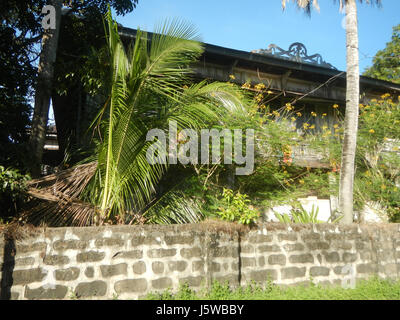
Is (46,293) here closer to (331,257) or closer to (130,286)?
(130,286)

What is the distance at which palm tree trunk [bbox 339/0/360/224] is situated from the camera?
5.35m

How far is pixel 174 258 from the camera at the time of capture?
365cm

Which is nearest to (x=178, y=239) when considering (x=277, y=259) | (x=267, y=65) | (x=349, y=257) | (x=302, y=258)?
(x=277, y=259)

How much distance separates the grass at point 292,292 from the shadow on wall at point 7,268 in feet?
4.92

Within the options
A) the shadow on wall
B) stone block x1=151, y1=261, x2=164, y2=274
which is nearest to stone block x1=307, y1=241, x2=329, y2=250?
stone block x1=151, y1=261, x2=164, y2=274

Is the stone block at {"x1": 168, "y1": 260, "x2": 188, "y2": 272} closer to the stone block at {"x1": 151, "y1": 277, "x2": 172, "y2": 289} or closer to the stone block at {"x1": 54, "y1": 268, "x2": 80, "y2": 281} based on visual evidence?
the stone block at {"x1": 151, "y1": 277, "x2": 172, "y2": 289}

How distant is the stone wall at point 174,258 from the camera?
3.17m

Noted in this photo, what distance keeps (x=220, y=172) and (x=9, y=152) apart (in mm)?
3755

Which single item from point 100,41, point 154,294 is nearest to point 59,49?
point 100,41

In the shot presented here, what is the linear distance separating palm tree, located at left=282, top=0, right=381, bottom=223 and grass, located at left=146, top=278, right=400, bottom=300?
118cm

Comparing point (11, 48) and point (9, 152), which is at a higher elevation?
point (11, 48)

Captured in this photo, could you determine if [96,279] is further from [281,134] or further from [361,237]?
[281,134]

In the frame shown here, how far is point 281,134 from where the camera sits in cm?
635
